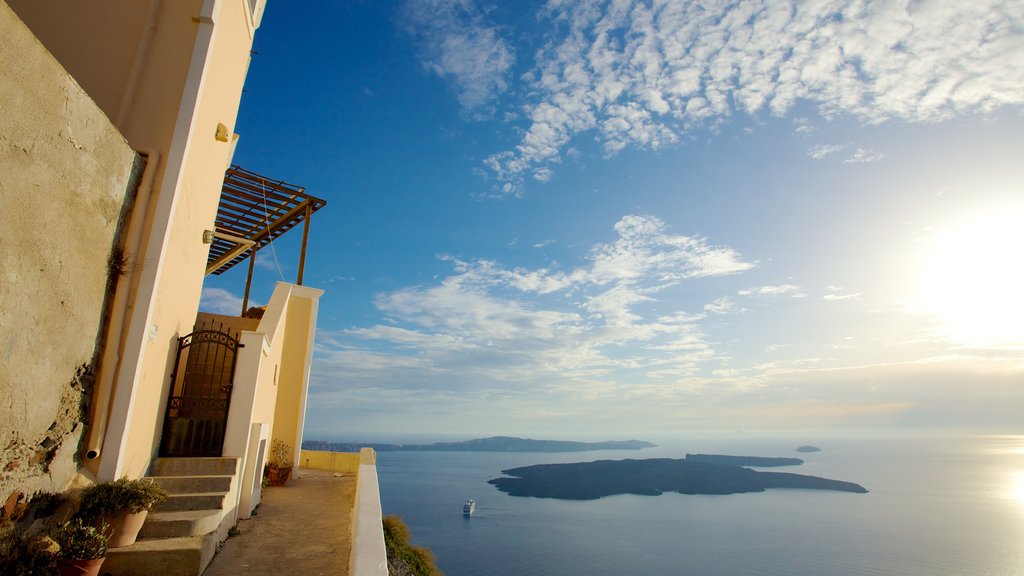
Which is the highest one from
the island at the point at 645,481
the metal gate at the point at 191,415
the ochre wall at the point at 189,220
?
the ochre wall at the point at 189,220

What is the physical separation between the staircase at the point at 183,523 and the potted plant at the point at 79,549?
1.40 feet

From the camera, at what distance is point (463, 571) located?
71.8 meters

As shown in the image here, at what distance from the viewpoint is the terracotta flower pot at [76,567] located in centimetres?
315

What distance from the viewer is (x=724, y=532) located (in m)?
96.8

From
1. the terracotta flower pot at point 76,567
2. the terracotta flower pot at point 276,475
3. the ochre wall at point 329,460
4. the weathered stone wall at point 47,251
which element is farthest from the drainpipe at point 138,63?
the ochre wall at point 329,460

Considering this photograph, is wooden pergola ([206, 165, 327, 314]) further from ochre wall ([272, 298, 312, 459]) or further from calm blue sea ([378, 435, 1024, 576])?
calm blue sea ([378, 435, 1024, 576])

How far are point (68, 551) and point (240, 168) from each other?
7.90m

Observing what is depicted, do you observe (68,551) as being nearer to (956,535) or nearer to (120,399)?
(120,399)

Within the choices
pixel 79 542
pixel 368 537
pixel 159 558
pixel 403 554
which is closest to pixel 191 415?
pixel 159 558

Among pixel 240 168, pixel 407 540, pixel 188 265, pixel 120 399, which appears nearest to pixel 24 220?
pixel 120 399

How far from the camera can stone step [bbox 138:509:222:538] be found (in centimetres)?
428

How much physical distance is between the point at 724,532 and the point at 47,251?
116 m

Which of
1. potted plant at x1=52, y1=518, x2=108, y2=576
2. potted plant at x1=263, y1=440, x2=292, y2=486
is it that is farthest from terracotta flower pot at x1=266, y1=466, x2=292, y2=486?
potted plant at x1=52, y1=518, x2=108, y2=576

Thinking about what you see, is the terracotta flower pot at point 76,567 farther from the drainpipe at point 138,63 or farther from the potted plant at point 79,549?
the drainpipe at point 138,63
